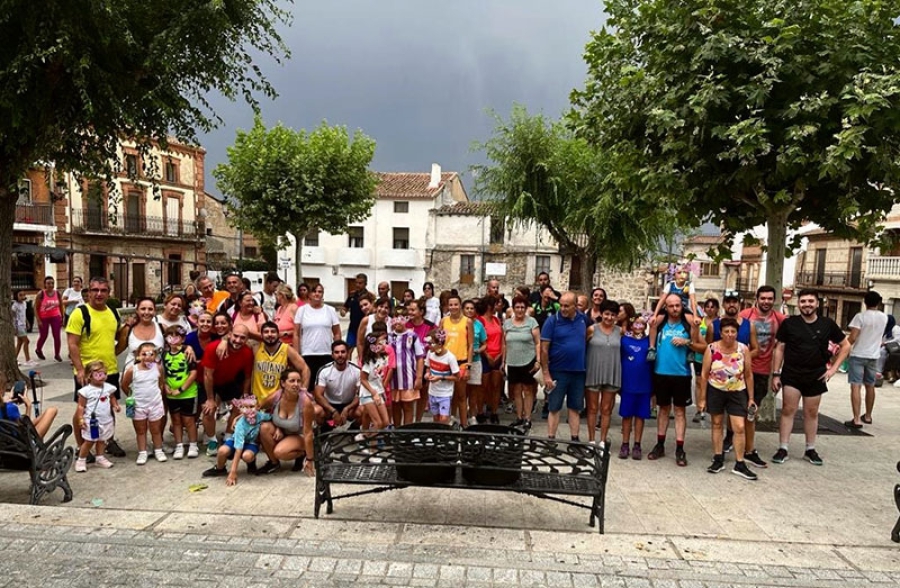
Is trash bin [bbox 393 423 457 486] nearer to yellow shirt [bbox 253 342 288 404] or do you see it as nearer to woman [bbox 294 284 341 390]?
yellow shirt [bbox 253 342 288 404]

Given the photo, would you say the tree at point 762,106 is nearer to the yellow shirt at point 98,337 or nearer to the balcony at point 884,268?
the yellow shirt at point 98,337

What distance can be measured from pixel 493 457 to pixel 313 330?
3209 millimetres

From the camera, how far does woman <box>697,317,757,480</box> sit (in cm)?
523

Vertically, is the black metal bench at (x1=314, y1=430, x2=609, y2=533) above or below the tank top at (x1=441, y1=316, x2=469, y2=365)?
below

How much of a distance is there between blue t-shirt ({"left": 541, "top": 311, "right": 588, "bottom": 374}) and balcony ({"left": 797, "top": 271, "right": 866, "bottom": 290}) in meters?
29.0

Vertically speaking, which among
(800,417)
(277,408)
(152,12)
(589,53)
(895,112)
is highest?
(152,12)

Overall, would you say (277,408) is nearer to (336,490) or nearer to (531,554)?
(336,490)

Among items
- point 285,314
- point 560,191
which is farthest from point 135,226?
point 285,314

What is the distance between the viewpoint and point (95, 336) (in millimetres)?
5637

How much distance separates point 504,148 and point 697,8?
36.8 ft

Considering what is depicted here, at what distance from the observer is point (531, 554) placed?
3537 mm

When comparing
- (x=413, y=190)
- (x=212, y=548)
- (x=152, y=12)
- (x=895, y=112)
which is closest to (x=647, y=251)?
(x=895, y=112)

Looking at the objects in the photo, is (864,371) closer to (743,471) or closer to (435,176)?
(743,471)

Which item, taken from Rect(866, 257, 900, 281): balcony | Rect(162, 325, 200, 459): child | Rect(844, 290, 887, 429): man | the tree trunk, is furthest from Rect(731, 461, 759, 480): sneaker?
Rect(866, 257, 900, 281): balcony
